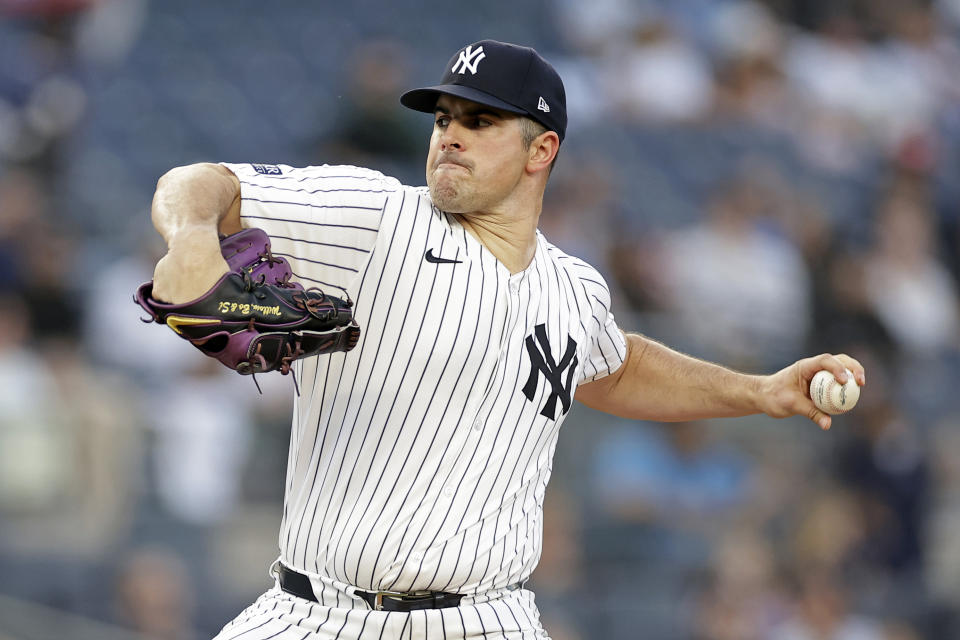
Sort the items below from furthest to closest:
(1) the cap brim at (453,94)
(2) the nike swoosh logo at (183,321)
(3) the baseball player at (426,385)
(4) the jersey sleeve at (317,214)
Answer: (1) the cap brim at (453,94) → (3) the baseball player at (426,385) → (4) the jersey sleeve at (317,214) → (2) the nike swoosh logo at (183,321)

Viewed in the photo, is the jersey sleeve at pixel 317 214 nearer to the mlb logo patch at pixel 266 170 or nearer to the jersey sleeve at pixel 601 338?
the mlb logo patch at pixel 266 170

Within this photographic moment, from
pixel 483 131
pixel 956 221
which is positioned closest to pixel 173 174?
pixel 483 131

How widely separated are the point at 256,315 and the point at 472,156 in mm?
860

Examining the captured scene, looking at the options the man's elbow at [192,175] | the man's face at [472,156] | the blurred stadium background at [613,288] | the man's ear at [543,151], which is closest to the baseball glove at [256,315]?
the man's elbow at [192,175]

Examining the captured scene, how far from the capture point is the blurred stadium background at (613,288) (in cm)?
581

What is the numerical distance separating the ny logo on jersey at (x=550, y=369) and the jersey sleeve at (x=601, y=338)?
14 cm

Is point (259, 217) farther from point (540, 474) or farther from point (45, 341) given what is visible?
point (45, 341)

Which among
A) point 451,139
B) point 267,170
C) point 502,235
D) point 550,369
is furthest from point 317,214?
point 550,369

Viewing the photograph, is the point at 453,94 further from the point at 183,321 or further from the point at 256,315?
the point at 183,321

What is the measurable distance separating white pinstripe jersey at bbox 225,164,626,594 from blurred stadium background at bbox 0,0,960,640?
301 cm

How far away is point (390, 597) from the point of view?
2898 mm

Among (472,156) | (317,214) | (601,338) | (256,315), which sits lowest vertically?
(256,315)

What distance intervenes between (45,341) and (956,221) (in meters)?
6.77

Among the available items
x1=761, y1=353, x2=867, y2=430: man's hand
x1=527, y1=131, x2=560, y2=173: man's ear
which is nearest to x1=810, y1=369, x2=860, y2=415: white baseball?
x1=761, y1=353, x2=867, y2=430: man's hand
